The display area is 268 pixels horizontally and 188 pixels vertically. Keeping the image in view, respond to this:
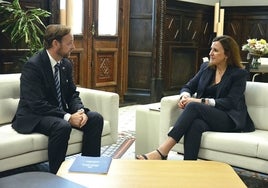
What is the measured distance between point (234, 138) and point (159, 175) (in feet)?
3.11

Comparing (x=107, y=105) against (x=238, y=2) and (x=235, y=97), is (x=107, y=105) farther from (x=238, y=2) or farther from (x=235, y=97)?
(x=238, y=2)

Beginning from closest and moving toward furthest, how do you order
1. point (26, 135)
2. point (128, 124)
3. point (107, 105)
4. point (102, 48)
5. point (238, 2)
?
point (26, 135) → point (107, 105) → point (128, 124) → point (102, 48) → point (238, 2)

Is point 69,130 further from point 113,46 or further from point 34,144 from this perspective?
point 113,46

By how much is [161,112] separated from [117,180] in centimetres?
127

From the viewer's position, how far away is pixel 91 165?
219cm

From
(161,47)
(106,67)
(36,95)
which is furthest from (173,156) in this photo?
(161,47)

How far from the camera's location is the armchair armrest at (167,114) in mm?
3195

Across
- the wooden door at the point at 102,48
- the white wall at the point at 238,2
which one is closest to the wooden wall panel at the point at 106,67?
the wooden door at the point at 102,48

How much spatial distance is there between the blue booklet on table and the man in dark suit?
534 millimetres

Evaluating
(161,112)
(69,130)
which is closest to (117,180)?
(69,130)

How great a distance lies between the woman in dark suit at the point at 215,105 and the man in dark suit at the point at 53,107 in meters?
0.44

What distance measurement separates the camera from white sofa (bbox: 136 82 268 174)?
9.06 ft

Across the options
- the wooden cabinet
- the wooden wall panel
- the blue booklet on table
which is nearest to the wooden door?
the wooden wall panel

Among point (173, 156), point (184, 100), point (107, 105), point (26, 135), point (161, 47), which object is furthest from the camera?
point (161, 47)
